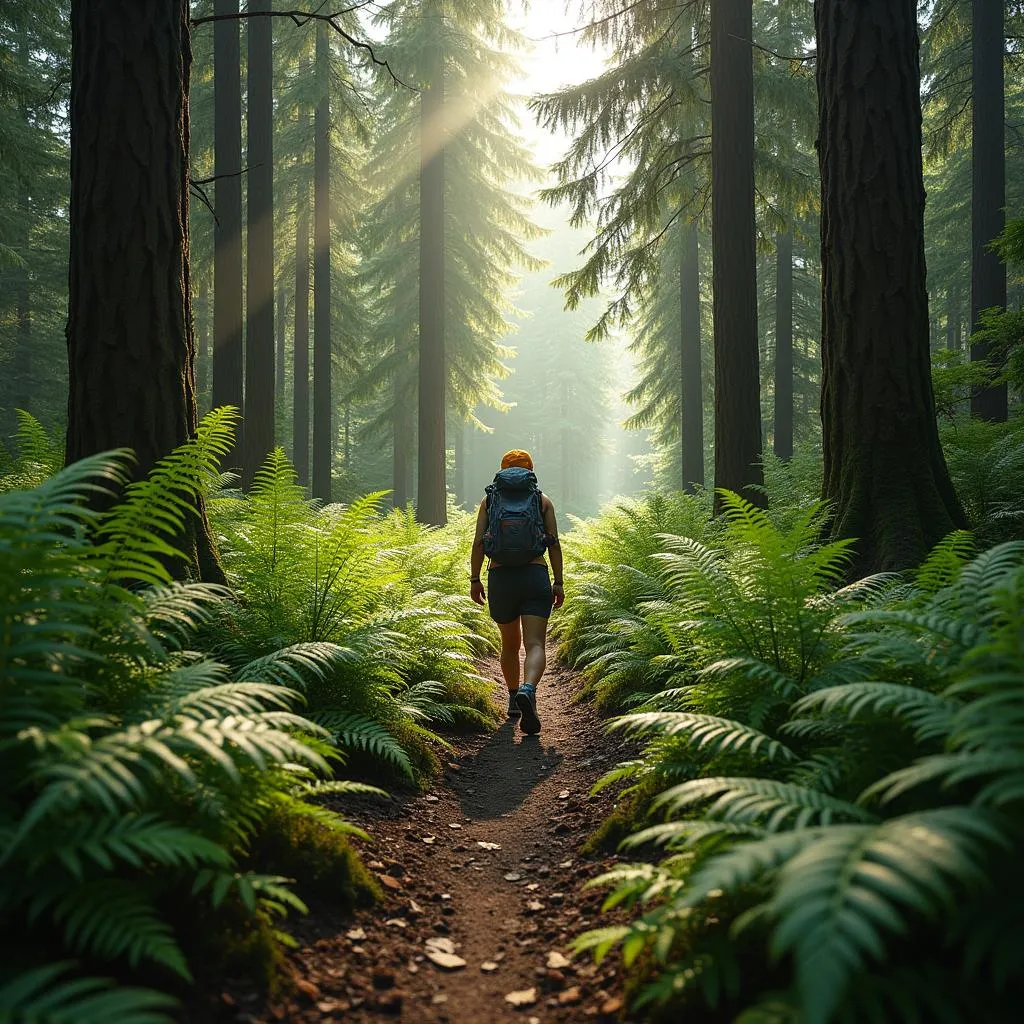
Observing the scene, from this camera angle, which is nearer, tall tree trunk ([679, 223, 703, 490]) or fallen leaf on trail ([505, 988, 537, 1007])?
fallen leaf on trail ([505, 988, 537, 1007])

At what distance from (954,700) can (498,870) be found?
2358 mm

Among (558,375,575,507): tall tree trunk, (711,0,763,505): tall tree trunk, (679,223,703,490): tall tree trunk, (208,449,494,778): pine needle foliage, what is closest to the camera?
(208,449,494,778): pine needle foliage

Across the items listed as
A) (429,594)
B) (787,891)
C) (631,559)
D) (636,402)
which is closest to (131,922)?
(787,891)

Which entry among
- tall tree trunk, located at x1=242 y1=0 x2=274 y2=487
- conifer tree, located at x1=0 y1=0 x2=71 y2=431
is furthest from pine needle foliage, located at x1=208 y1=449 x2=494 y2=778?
conifer tree, located at x1=0 y1=0 x2=71 y2=431

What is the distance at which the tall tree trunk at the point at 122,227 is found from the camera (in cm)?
404

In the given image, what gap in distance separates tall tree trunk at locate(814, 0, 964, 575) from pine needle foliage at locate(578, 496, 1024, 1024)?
4.75ft

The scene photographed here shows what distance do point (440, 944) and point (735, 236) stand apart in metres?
7.81

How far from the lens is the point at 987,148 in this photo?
11.9 meters

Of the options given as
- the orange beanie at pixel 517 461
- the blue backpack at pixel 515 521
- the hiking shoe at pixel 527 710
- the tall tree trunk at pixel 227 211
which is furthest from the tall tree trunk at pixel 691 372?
the hiking shoe at pixel 527 710

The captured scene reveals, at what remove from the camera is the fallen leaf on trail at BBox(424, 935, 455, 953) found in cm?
275

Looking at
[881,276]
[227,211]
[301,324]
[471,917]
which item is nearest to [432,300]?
[227,211]

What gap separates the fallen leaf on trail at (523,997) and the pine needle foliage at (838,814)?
327mm

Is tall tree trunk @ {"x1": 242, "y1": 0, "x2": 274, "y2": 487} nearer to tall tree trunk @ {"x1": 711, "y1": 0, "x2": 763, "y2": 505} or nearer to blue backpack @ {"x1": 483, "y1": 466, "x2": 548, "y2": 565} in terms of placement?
blue backpack @ {"x1": 483, "y1": 466, "x2": 548, "y2": 565}

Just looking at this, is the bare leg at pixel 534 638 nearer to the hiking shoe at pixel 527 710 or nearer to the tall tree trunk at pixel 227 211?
the hiking shoe at pixel 527 710
